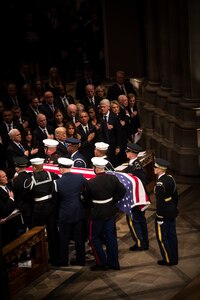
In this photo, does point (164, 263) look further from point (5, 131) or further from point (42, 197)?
point (5, 131)

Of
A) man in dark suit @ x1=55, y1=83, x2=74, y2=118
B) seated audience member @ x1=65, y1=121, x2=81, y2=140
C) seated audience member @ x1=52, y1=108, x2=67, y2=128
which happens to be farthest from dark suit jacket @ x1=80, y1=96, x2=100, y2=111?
seated audience member @ x1=65, y1=121, x2=81, y2=140

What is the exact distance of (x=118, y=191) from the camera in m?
13.6

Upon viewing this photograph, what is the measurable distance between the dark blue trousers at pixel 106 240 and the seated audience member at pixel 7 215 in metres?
1.07

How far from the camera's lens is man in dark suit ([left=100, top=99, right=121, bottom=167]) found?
17.3 m

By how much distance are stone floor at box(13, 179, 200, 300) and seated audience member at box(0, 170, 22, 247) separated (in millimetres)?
742

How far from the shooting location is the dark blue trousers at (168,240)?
44.5ft

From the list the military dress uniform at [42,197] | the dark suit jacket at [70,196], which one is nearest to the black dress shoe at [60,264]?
the military dress uniform at [42,197]

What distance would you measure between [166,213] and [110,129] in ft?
13.8

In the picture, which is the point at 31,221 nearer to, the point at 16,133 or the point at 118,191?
the point at 118,191

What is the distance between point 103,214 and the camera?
44.2 ft

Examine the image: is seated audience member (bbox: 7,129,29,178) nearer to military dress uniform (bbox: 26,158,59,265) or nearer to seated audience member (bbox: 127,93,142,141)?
military dress uniform (bbox: 26,158,59,265)

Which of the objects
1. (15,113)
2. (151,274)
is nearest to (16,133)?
(15,113)

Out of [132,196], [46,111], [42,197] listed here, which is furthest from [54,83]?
[42,197]

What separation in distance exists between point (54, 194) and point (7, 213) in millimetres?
709
